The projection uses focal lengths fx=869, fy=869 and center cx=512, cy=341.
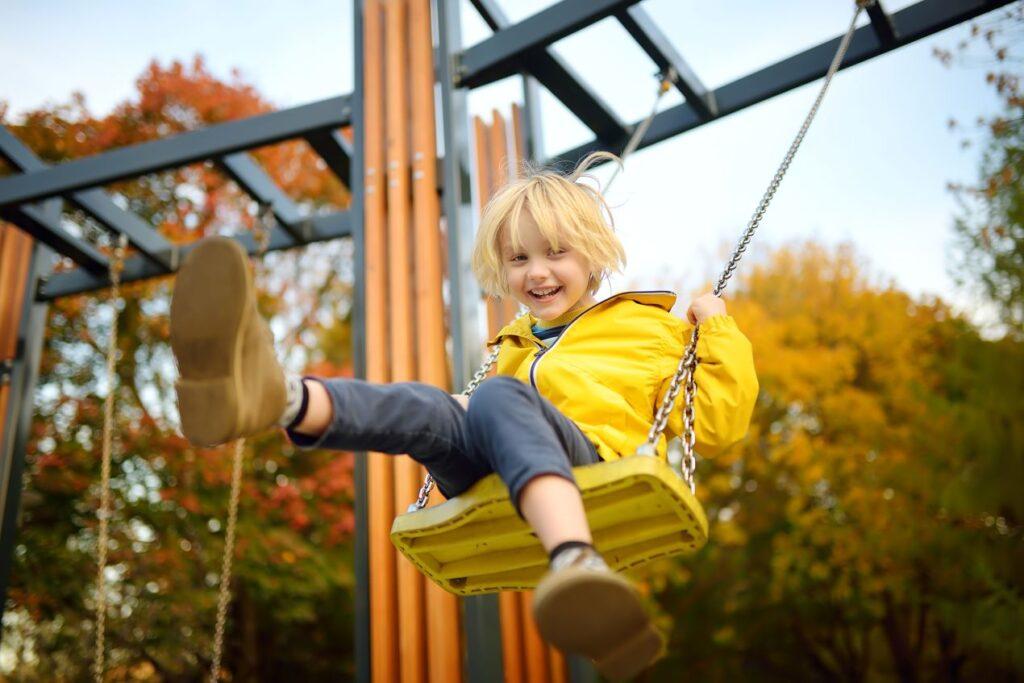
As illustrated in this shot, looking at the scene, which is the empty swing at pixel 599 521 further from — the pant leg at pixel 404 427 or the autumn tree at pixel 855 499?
the autumn tree at pixel 855 499

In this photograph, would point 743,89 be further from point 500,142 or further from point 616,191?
point 616,191

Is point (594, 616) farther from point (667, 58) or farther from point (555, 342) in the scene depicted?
point (667, 58)

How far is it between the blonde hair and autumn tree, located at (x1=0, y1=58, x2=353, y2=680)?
641cm

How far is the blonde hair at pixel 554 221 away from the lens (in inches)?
80.5

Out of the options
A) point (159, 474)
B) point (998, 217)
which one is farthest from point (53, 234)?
point (998, 217)

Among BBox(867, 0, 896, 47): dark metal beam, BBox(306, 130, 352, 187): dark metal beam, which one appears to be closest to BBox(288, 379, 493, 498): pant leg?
BBox(867, 0, 896, 47): dark metal beam

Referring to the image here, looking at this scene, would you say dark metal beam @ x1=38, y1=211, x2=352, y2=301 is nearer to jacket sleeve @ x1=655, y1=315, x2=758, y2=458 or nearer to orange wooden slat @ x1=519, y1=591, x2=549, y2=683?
orange wooden slat @ x1=519, y1=591, x2=549, y2=683

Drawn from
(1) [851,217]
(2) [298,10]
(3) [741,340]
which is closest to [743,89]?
(3) [741,340]

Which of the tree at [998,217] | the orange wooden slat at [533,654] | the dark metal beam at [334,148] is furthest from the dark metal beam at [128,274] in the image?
the tree at [998,217]

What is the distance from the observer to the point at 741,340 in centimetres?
200

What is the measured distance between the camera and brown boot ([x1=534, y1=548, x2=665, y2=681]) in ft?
4.21

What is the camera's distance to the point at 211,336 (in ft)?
4.76

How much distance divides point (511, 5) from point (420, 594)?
10.2 ft

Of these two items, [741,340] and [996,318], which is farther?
[996,318]
